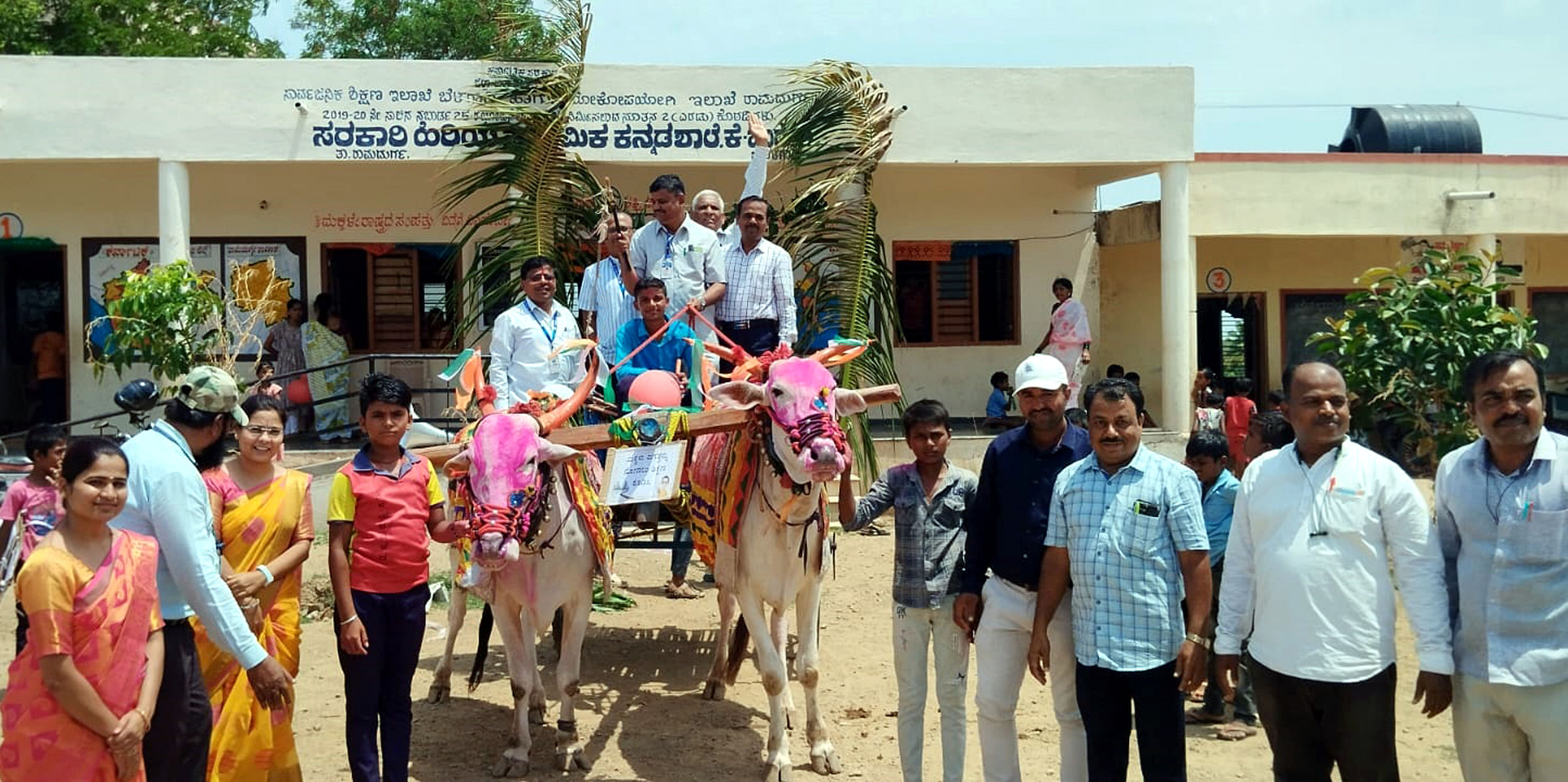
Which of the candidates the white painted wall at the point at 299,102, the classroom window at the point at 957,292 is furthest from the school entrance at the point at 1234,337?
the white painted wall at the point at 299,102

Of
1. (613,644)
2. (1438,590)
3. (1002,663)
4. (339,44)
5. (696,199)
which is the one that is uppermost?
(339,44)

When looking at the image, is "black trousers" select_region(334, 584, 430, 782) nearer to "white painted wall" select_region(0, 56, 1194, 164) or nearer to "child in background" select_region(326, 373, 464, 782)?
"child in background" select_region(326, 373, 464, 782)

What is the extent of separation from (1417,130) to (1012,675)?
49.6 feet

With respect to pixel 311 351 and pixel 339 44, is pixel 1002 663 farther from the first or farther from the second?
pixel 339 44

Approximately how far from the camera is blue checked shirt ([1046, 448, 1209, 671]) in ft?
14.0

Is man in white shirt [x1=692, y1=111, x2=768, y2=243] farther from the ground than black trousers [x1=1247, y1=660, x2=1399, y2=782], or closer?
farther from the ground

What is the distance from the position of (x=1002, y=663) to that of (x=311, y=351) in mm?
11241

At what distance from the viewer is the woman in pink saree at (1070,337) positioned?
1457 centimetres

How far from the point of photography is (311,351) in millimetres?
14227

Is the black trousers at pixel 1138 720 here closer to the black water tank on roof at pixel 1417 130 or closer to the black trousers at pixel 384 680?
the black trousers at pixel 384 680

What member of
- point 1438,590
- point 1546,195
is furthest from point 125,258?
point 1546,195

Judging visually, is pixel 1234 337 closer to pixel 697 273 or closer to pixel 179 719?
pixel 697 273

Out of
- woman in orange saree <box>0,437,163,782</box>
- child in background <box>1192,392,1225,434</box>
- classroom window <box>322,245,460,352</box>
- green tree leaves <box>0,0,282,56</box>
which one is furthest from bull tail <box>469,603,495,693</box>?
green tree leaves <box>0,0,282,56</box>

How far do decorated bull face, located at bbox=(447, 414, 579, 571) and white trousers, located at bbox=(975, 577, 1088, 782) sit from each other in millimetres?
1924
